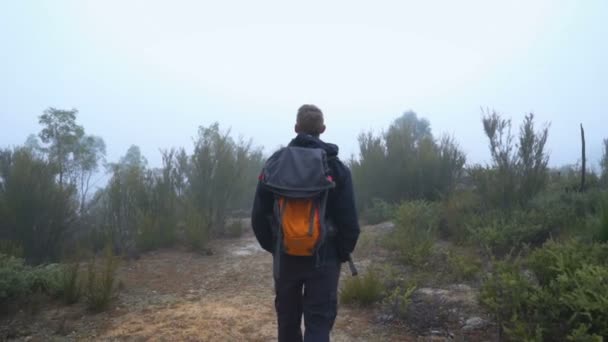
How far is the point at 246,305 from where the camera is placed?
4242 millimetres

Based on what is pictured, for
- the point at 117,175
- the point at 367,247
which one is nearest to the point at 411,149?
the point at 367,247

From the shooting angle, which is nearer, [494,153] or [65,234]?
[65,234]

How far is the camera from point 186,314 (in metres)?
3.97

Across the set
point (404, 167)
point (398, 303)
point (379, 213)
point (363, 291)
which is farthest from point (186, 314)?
point (404, 167)

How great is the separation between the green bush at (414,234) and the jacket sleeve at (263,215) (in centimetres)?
304

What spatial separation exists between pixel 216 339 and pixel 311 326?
54.6 inches

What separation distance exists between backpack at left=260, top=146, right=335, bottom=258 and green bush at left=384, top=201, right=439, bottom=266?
3.23m

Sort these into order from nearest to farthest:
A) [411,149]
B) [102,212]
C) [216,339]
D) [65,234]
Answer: [216,339]
[65,234]
[102,212]
[411,149]

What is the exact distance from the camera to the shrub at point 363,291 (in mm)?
4004

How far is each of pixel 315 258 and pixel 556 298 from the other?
159cm

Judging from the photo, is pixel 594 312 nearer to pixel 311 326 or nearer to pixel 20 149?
pixel 311 326

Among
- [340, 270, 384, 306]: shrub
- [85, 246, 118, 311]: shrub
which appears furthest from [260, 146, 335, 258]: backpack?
→ [85, 246, 118, 311]: shrub

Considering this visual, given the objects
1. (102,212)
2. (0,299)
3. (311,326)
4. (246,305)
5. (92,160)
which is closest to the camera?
(311,326)

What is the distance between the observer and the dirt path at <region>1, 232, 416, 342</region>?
3467mm
